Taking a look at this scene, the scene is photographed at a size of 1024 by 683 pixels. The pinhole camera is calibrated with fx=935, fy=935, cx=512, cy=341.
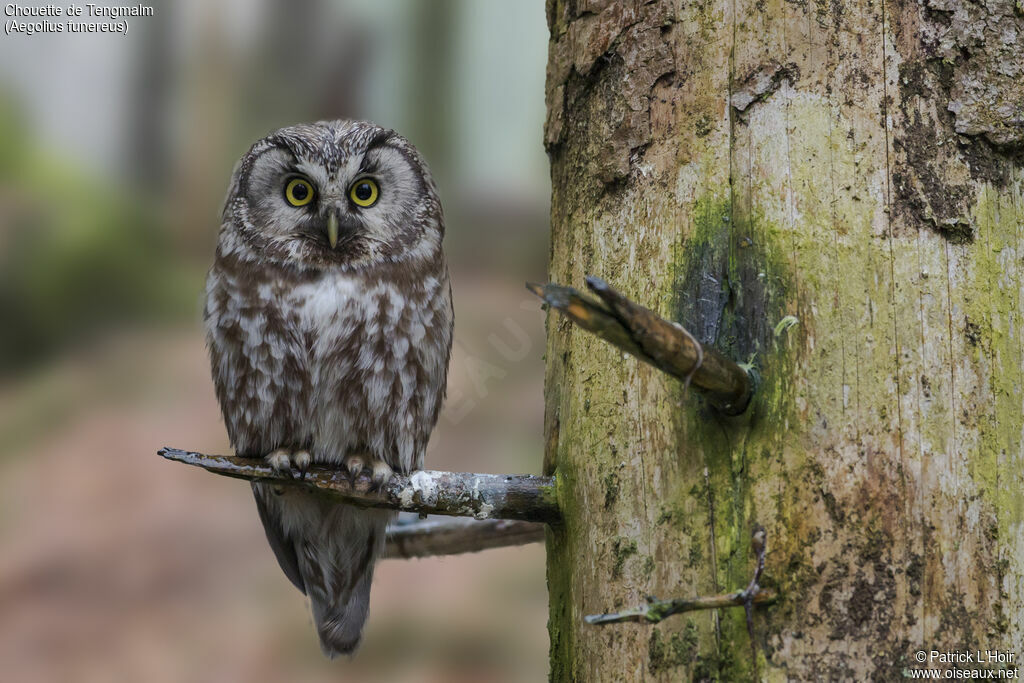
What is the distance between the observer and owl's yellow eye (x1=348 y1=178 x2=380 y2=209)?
266cm

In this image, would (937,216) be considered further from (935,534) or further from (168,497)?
(168,497)

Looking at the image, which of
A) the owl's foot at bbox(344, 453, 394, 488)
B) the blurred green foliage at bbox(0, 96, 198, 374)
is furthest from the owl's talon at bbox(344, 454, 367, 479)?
the blurred green foliage at bbox(0, 96, 198, 374)

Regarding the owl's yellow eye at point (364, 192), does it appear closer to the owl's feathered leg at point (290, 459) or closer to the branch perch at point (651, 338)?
the owl's feathered leg at point (290, 459)

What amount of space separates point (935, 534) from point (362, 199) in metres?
1.77

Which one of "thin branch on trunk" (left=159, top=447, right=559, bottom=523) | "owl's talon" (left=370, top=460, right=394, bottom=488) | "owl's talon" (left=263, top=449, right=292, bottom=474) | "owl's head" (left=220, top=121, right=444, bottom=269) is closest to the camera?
"thin branch on trunk" (left=159, top=447, right=559, bottom=523)

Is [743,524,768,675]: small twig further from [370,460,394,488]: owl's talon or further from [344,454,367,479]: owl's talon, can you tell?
[344,454,367,479]: owl's talon

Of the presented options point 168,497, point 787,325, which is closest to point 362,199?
point 787,325

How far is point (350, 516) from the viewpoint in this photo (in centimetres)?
286

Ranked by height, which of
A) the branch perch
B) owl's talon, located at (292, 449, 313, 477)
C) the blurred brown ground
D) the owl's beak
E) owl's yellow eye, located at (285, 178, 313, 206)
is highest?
owl's yellow eye, located at (285, 178, 313, 206)

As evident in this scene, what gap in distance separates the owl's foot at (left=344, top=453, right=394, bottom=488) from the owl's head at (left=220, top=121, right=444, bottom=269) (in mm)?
530

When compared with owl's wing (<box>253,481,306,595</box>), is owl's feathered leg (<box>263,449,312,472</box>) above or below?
above

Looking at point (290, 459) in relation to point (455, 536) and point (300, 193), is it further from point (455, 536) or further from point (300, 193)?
point (300, 193)

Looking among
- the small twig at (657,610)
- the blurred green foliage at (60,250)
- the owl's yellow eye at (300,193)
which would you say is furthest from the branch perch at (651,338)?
the blurred green foliage at (60,250)

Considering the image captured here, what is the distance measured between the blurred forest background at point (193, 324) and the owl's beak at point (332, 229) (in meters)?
2.77
